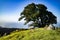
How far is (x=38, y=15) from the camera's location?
2577cm

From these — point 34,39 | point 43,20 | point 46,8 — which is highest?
point 46,8

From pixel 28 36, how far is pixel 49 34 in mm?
2060

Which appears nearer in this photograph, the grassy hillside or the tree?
the grassy hillside

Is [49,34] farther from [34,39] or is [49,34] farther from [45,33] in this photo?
[34,39]

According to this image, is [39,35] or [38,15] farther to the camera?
[38,15]

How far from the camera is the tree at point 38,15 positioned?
2577 centimetres

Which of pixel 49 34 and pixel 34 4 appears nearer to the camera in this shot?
pixel 49 34

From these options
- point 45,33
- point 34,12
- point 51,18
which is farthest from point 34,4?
point 45,33

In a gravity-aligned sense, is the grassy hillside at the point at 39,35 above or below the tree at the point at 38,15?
below

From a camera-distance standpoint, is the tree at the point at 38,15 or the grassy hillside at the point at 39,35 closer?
the grassy hillside at the point at 39,35

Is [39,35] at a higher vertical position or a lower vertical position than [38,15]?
lower

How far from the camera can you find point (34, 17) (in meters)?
25.7

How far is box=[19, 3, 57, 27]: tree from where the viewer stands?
25766 mm

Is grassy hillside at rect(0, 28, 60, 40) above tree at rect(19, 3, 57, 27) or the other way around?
the other way around
